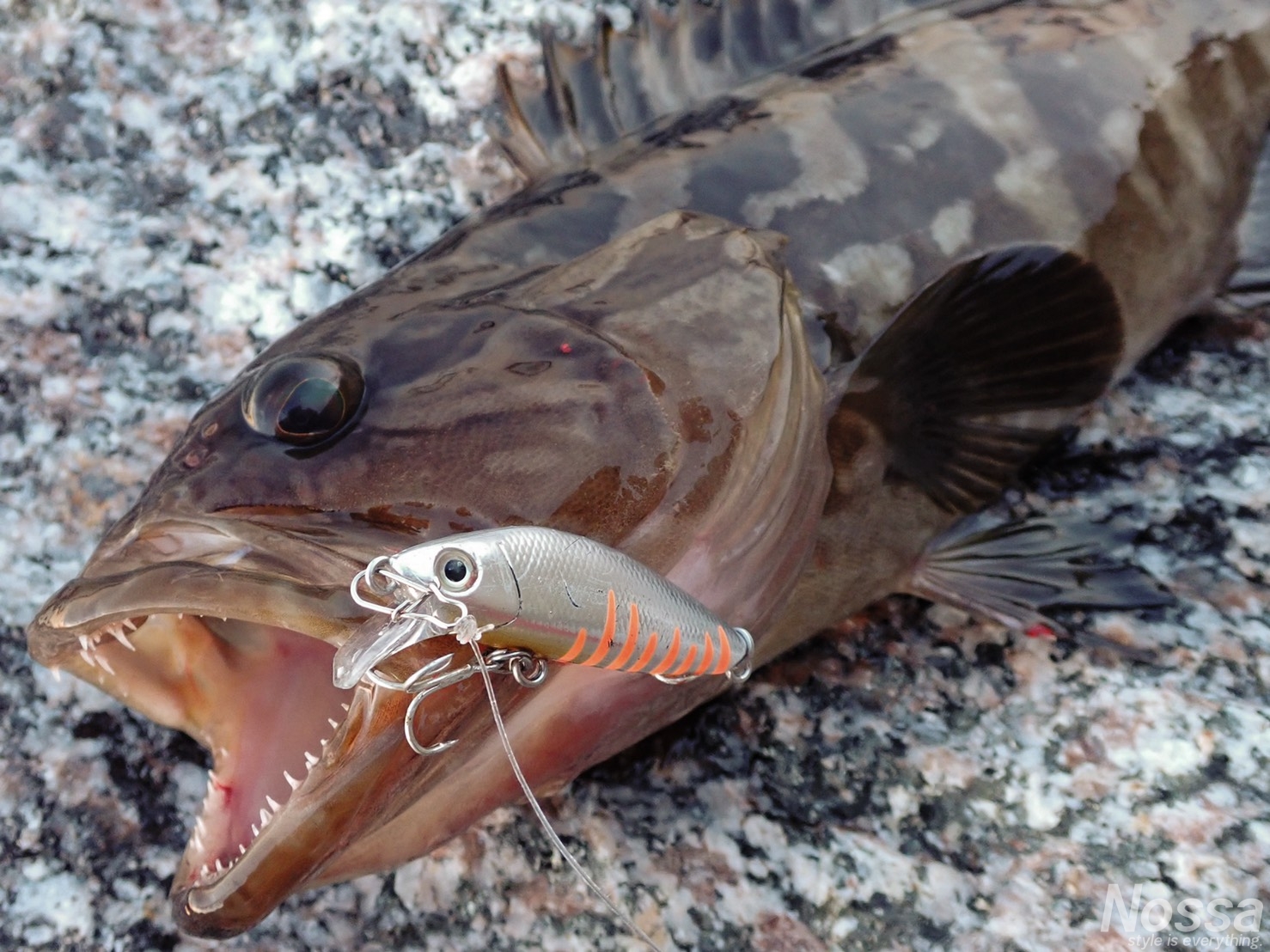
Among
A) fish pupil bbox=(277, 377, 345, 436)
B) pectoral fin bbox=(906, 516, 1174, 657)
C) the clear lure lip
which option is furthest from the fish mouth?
pectoral fin bbox=(906, 516, 1174, 657)

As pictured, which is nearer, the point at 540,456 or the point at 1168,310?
the point at 540,456

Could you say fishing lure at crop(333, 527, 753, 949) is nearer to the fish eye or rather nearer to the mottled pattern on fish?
the fish eye

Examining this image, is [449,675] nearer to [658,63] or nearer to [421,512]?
[421,512]

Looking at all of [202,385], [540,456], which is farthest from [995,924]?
[202,385]

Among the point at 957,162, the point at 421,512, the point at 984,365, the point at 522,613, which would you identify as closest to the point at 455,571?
the point at 522,613

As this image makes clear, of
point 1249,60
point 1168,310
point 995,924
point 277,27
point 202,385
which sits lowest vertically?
point 995,924

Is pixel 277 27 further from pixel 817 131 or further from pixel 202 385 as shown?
pixel 817 131

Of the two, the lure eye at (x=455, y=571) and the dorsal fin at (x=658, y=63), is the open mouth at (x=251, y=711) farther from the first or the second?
the dorsal fin at (x=658, y=63)
